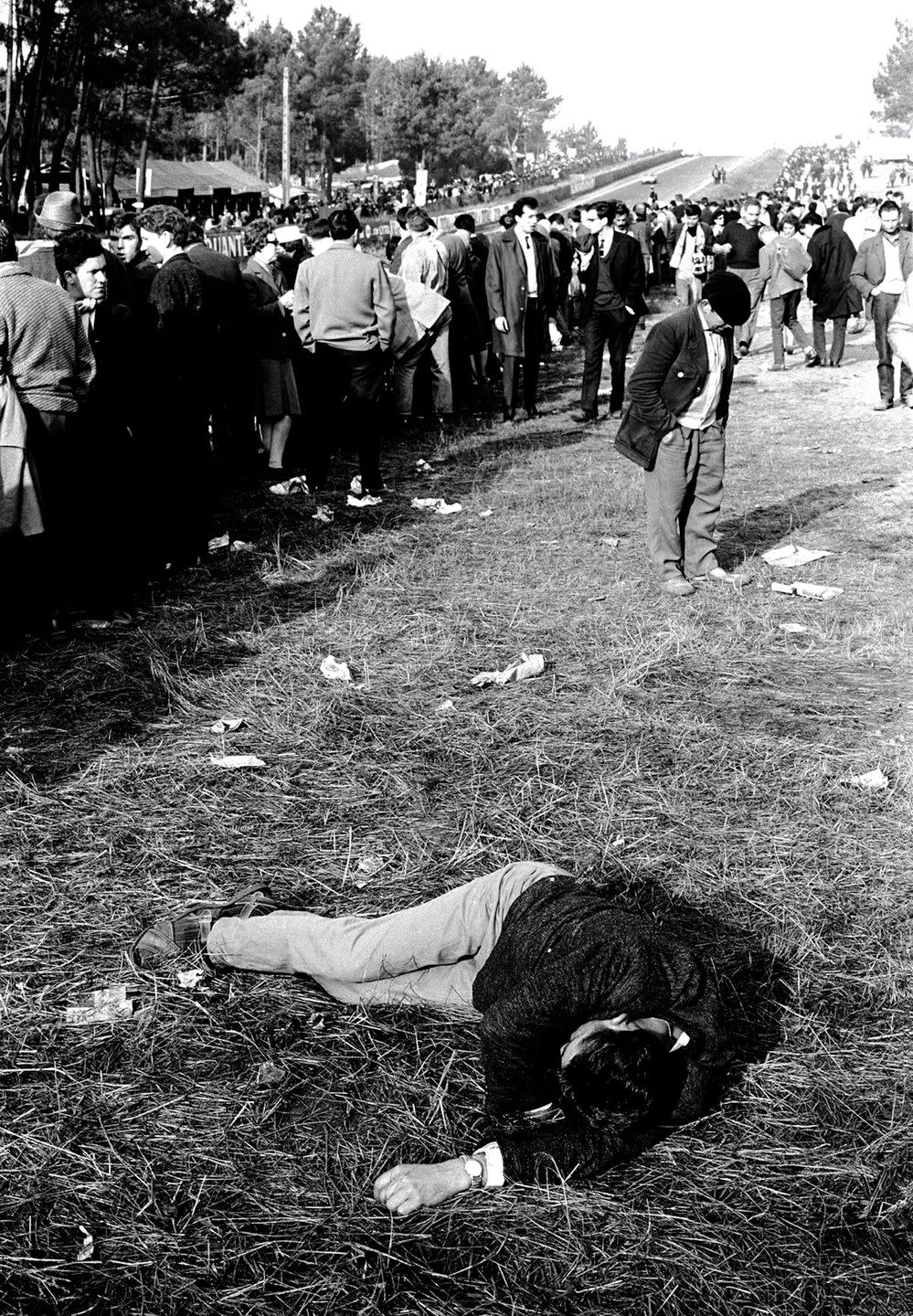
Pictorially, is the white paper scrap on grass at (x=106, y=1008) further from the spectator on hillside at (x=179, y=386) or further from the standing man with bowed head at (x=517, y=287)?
the standing man with bowed head at (x=517, y=287)

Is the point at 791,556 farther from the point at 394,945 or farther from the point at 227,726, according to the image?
the point at 394,945

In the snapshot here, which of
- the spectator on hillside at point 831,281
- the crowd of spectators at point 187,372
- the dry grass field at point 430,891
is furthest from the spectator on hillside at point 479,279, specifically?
the dry grass field at point 430,891

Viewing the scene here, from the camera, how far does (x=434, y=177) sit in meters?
83.3

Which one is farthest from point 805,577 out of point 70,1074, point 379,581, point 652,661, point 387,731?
point 70,1074

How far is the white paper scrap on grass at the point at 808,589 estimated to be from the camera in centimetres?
653

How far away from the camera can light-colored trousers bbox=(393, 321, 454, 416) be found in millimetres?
11180

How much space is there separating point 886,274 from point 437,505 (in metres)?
5.74

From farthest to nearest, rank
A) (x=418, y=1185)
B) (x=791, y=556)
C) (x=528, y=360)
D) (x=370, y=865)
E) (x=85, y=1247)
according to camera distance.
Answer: (x=528, y=360) → (x=791, y=556) → (x=370, y=865) → (x=418, y=1185) → (x=85, y=1247)

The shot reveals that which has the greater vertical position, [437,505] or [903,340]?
[903,340]

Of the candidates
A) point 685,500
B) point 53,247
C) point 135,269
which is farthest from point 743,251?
point 53,247

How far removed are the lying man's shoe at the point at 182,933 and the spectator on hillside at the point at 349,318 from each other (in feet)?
17.9

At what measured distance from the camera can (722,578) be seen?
6695 millimetres

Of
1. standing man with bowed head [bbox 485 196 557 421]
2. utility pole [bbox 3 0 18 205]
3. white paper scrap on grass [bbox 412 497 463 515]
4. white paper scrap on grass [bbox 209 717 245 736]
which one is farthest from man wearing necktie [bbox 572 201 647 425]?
utility pole [bbox 3 0 18 205]

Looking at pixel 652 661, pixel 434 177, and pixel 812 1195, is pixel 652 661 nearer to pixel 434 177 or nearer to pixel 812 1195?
pixel 812 1195
